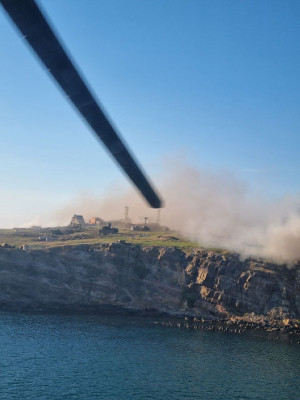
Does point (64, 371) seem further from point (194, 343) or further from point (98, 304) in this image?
point (98, 304)

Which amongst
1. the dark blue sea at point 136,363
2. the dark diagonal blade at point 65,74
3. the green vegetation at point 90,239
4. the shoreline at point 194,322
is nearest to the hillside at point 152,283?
the shoreline at point 194,322

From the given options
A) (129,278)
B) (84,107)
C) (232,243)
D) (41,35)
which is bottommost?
(129,278)

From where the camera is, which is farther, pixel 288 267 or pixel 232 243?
pixel 232 243

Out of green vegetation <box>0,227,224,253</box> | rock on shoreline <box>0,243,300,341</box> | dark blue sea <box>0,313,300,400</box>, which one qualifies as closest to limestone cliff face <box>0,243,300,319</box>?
rock on shoreline <box>0,243,300,341</box>

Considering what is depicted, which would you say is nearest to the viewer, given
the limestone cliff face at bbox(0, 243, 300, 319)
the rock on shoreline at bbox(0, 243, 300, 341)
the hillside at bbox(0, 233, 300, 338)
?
the rock on shoreline at bbox(0, 243, 300, 341)

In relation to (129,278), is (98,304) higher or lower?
lower

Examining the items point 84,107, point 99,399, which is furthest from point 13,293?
point 84,107

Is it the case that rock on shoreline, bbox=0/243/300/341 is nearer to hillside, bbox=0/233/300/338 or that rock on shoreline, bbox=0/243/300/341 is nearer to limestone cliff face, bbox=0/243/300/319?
limestone cliff face, bbox=0/243/300/319
